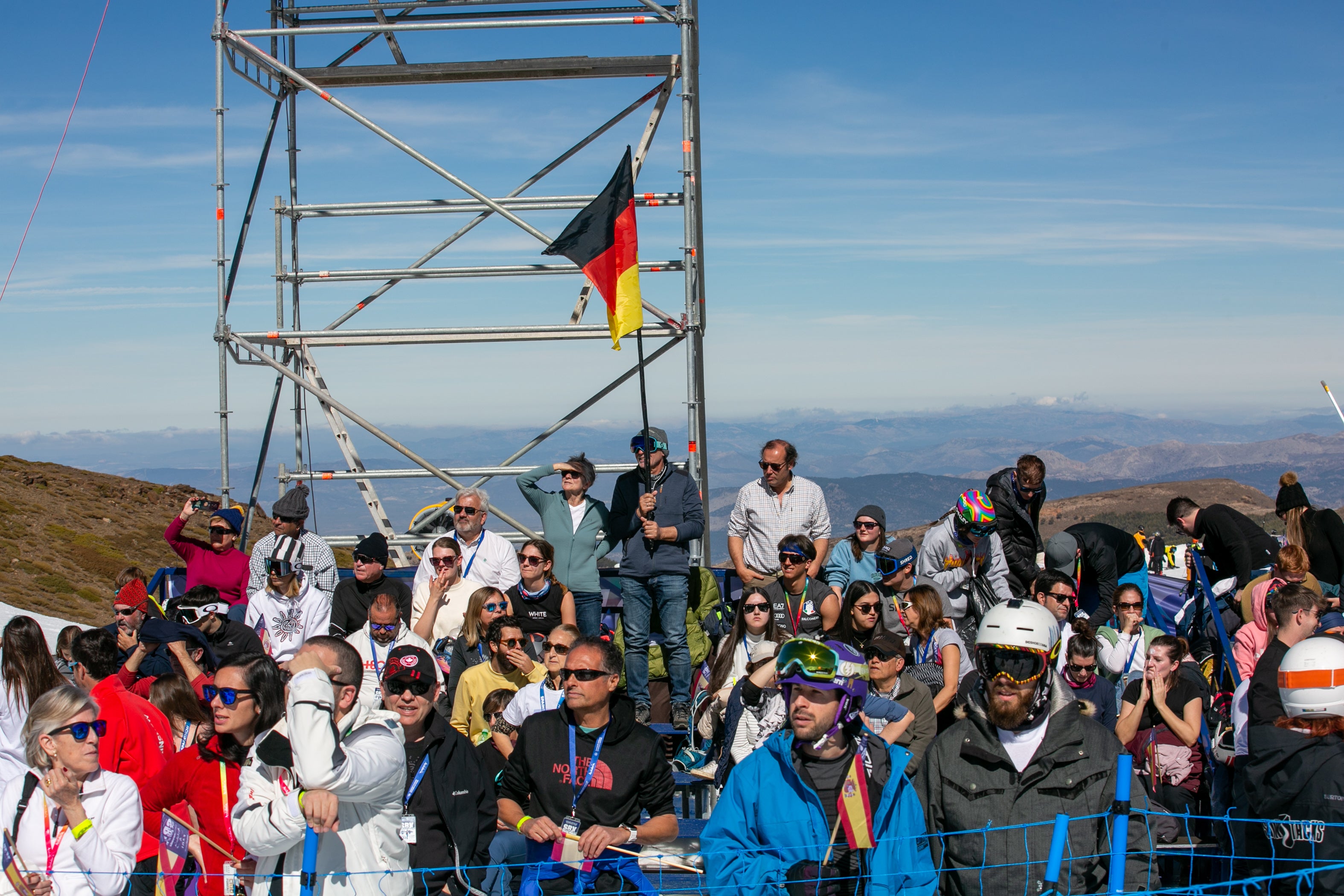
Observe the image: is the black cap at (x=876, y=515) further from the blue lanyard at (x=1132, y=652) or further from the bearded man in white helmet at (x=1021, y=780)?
the bearded man in white helmet at (x=1021, y=780)

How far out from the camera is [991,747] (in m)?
3.63

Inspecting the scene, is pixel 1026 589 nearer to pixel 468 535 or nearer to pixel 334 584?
pixel 468 535

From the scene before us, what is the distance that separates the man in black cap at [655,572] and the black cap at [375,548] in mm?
1690

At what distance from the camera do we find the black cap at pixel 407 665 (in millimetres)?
4582

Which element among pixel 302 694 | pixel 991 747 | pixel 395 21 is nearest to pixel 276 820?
pixel 302 694

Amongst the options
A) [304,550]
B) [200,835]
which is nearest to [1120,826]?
[200,835]

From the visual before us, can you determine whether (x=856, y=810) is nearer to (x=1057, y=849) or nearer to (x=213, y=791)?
(x=1057, y=849)

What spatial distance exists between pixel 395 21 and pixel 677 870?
7916mm

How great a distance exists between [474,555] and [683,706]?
1.90 m

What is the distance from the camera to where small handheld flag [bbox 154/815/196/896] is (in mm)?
4273

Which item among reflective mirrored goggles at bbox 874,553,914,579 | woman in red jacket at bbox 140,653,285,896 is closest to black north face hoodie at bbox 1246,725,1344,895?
reflective mirrored goggles at bbox 874,553,914,579

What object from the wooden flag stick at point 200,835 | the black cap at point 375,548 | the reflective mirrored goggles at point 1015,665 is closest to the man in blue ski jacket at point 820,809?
the reflective mirrored goggles at point 1015,665

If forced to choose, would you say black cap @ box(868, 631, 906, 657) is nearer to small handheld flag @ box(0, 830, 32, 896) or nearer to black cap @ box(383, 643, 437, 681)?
black cap @ box(383, 643, 437, 681)

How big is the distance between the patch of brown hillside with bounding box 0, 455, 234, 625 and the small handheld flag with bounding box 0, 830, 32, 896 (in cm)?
1142
